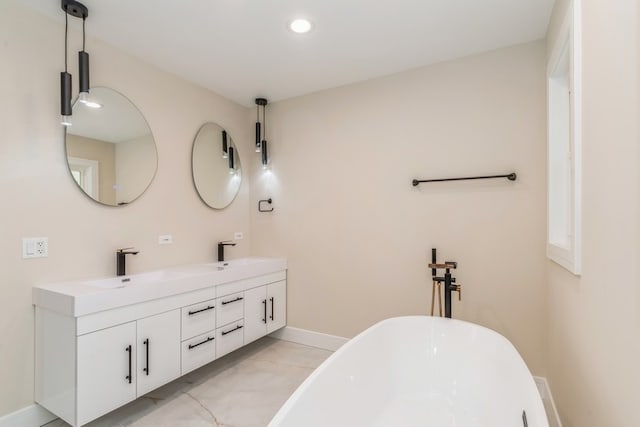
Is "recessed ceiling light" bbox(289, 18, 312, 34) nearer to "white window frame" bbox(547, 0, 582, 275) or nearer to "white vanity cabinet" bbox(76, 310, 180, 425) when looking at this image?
"white window frame" bbox(547, 0, 582, 275)

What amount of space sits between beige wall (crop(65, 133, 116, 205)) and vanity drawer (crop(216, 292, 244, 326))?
1129 mm

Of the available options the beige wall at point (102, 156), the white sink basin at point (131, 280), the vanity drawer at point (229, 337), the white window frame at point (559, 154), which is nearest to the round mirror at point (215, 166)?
the beige wall at point (102, 156)

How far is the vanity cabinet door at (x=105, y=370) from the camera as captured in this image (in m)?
1.72

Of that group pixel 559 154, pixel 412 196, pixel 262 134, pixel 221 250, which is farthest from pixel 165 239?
pixel 559 154

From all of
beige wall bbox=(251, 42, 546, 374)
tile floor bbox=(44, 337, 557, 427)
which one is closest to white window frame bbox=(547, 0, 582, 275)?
beige wall bbox=(251, 42, 546, 374)

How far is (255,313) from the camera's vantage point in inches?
115

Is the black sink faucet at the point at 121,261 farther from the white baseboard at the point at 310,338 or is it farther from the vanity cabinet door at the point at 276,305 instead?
the white baseboard at the point at 310,338

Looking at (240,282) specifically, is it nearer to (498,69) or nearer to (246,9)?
(246,9)

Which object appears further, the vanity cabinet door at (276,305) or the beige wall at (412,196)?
the vanity cabinet door at (276,305)

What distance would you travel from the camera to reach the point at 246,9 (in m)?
1.93

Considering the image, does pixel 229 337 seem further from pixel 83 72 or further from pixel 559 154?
pixel 559 154

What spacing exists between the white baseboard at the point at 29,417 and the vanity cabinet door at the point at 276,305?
1649 millimetres

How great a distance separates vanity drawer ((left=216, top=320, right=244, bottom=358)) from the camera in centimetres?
255

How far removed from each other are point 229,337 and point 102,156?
172cm
